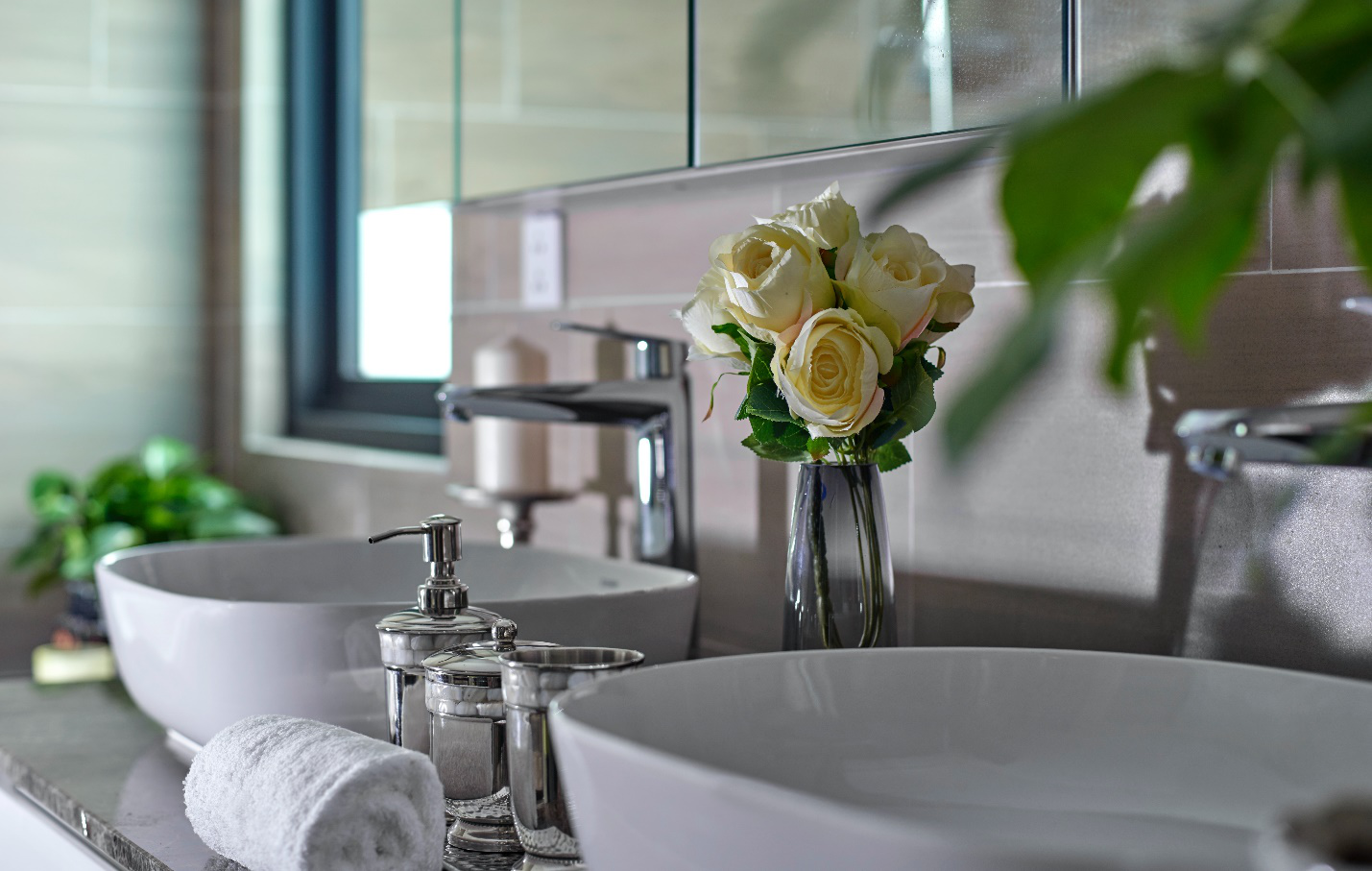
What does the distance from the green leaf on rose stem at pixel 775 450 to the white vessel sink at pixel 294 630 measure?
13cm

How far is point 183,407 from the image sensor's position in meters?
2.21

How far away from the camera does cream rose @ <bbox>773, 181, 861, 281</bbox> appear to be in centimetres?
79

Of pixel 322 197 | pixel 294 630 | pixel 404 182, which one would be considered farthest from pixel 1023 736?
pixel 322 197

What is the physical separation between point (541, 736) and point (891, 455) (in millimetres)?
299

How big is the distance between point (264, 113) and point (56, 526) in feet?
2.26

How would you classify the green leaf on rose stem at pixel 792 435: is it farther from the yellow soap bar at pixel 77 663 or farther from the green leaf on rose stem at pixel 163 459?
the green leaf on rose stem at pixel 163 459

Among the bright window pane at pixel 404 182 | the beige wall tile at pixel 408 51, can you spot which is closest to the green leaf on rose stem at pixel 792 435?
the bright window pane at pixel 404 182

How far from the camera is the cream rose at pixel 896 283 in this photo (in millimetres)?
764

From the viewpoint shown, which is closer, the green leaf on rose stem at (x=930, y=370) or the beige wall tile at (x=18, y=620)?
the green leaf on rose stem at (x=930, y=370)

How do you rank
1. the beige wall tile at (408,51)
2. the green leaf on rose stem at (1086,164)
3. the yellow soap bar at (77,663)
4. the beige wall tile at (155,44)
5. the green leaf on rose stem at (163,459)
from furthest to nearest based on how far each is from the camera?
the beige wall tile at (155,44)
the green leaf on rose stem at (163,459)
the beige wall tile at (408,51)
the yellow soap bar at (77,663)
the green leaf on rose stem at (1086,164)

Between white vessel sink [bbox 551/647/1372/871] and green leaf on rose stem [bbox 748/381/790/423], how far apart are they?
173mm

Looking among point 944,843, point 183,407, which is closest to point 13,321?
point 183,407

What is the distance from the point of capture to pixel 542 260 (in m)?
1.36

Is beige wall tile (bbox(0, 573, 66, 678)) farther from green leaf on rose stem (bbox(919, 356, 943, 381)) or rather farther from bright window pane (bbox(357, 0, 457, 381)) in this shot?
green leaf on rose stem (bbox(919, 356, 943, 381))
